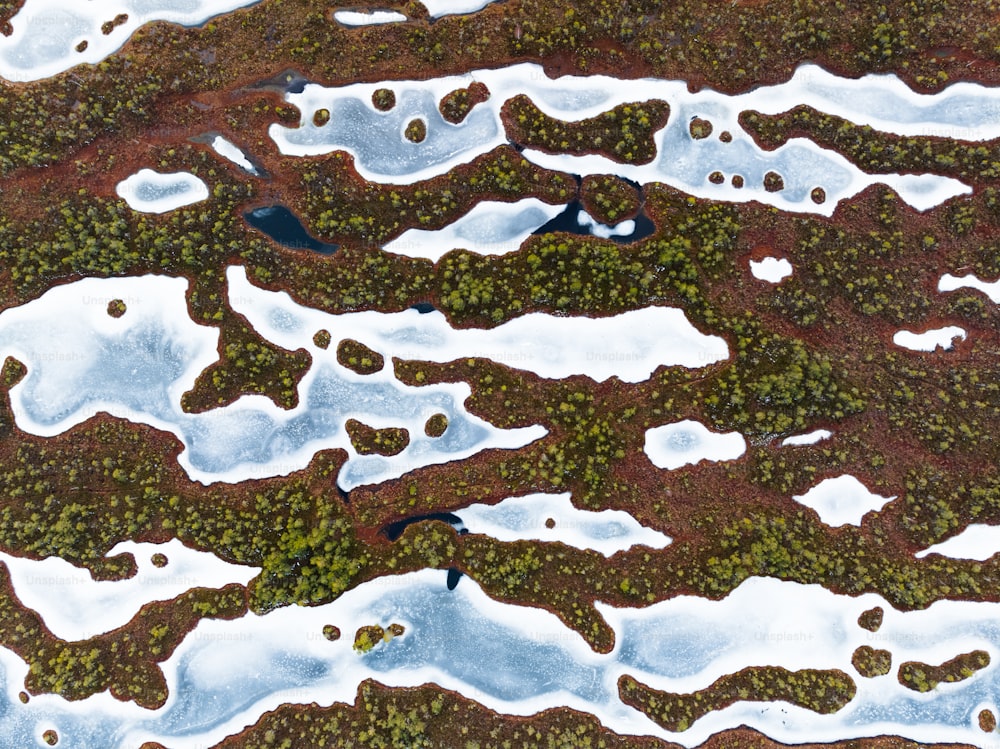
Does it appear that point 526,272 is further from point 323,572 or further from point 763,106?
point 323,572

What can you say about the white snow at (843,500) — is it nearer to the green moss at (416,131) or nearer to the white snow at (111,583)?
the green moss at (416,131)

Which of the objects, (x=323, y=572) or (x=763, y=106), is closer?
(x=323, y=572)

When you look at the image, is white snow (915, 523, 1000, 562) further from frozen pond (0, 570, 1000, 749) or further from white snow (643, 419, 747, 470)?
white snow (643, 419, 747, 470)

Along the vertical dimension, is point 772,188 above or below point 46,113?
below

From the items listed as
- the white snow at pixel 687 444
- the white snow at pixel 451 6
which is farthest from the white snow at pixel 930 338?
the white snow at pixel 451 6

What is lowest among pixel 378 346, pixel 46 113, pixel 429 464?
pixel 429 464

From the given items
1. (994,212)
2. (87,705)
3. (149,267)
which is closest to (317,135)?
(149,267)
